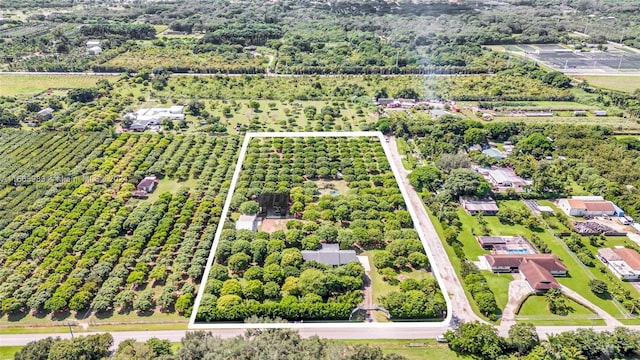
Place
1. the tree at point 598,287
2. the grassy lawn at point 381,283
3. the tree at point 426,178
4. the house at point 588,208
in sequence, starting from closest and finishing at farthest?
1. the grassy lawn at point 381,283
2. the tree at point 598,287
3. the house at point 588,208
4. the tree at point 426,178

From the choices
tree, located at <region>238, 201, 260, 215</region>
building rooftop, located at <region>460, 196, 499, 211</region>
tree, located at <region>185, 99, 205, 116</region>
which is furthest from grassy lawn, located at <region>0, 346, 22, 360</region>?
tree, located at <region>185, 99, 205, 116</region>

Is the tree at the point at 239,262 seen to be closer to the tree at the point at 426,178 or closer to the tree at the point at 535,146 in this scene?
the tree at the point at 426,178

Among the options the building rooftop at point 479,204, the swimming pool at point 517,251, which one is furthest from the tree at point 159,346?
the building rooftop at point 479,204

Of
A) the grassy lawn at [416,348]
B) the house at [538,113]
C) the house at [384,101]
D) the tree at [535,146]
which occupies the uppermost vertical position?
the house at [384,101]

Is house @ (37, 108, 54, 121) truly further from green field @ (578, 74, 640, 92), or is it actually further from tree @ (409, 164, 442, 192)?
green field @ (578, 74, 640, 92)

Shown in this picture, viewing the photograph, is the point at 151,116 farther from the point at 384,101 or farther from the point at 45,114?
A: the point at 384,101

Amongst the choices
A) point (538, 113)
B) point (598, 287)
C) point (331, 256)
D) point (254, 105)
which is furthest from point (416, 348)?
point (538, 113)

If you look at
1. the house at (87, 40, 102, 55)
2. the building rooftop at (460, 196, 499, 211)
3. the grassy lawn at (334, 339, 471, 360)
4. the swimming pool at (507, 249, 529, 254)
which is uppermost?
the house at (87, 40, 102, 55)
